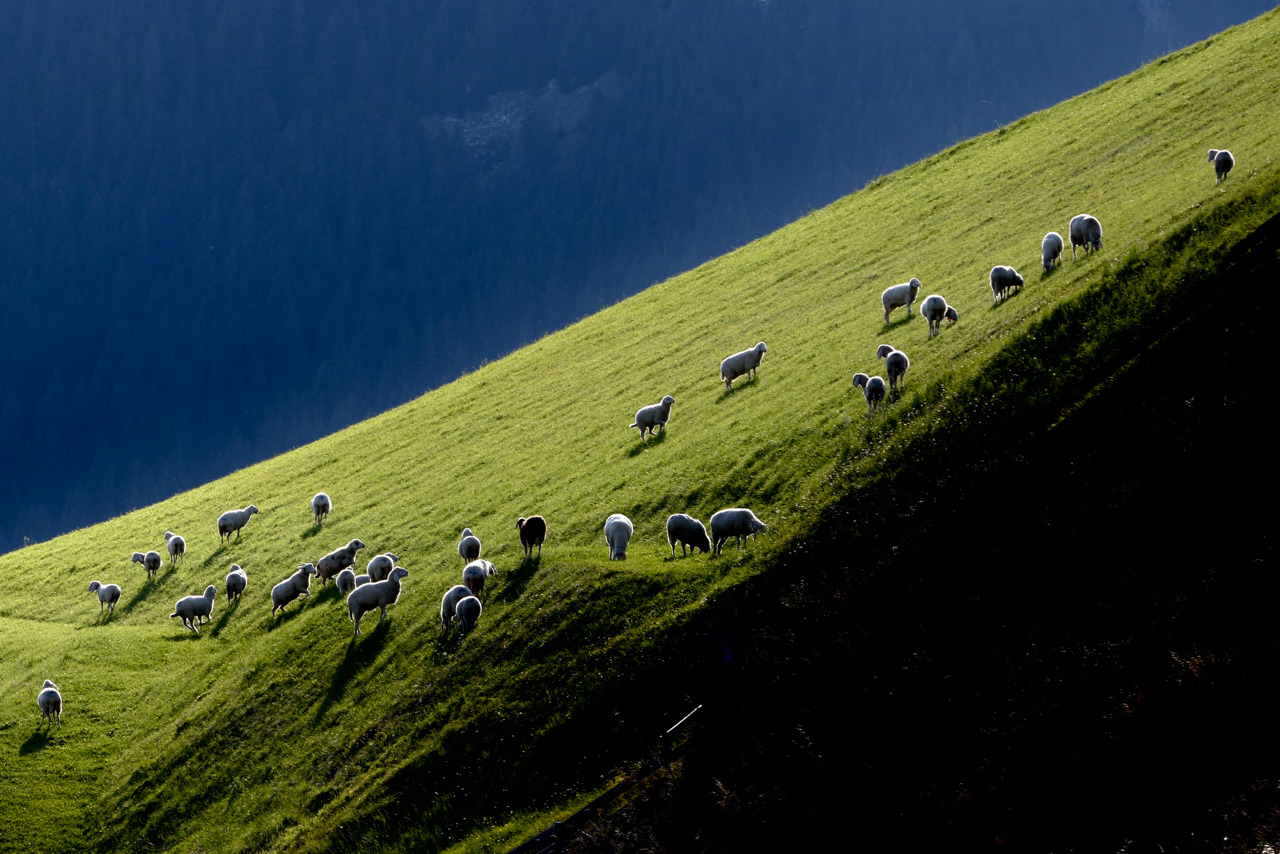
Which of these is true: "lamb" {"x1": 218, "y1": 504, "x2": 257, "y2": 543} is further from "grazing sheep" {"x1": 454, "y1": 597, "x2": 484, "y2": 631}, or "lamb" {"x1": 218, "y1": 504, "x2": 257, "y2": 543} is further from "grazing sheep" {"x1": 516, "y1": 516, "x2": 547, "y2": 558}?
"grazing sheep" {"x1": 454, "y1": 597, "x2": 484, "y2": 631}

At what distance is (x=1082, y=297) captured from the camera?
20.4 meters

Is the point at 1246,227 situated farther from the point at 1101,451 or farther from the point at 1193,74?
the point at 1193,74

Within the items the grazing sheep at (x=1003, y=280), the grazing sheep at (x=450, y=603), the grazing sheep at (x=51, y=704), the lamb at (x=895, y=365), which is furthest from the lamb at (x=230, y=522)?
the grazing sheep at (x=1003, y=280)

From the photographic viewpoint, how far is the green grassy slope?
19125 mm

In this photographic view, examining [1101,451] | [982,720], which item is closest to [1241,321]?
[1101,451]

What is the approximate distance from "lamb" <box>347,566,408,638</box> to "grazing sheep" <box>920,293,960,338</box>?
17550 mm

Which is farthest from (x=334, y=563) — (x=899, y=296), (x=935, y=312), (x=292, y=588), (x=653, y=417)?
(x=899, y=296)

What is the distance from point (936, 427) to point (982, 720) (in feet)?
25.0

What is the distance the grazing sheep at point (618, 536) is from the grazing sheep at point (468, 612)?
3354 millimetres

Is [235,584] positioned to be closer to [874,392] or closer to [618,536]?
[618,536]

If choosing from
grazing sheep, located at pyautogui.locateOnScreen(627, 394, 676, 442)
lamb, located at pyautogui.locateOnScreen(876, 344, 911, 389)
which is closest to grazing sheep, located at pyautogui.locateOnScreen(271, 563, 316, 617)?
grazing sheep, located at pyautogui.locateOnScreen(627, 394, 676, 442)

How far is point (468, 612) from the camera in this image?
22.6 meters

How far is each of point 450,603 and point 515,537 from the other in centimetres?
527

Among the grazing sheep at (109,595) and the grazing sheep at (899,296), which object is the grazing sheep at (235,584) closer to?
the grazing sheep at (109,595)
